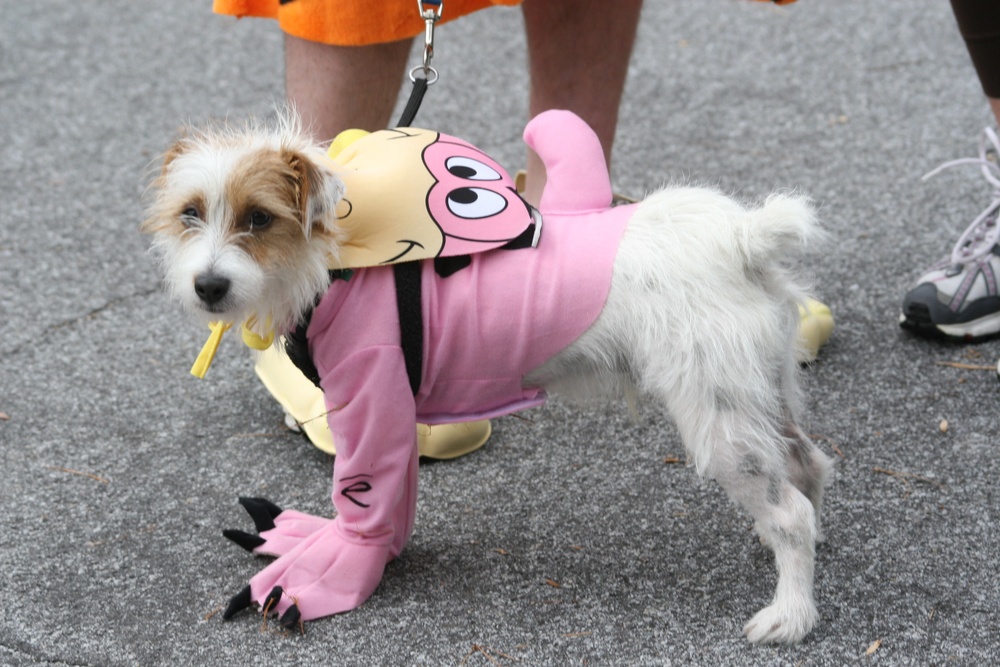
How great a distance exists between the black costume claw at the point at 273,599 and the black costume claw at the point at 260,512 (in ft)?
0.82

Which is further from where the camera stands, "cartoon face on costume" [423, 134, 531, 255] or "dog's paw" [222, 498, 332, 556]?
"dog's paw" [222, 498, 332, 556]

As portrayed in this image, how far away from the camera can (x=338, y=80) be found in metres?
2.68

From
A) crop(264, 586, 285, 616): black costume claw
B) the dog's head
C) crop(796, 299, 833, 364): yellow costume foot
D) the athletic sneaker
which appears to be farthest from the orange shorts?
the athletic sneaker

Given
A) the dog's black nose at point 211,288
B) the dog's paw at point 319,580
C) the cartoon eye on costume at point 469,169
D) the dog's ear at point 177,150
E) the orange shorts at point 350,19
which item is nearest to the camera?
the dog's black nose at point 211,288

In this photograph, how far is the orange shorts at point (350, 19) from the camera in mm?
2521

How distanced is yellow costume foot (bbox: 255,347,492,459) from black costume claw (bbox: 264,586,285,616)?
1.75ft

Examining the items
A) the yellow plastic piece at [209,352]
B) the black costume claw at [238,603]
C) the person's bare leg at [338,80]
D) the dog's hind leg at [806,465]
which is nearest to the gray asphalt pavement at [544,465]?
the black costume claw at [238,603]

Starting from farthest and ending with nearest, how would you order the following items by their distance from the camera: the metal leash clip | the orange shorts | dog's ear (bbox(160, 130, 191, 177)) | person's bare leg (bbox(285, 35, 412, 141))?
person's bare leg (bbox(285, 35, 412, 141)), the orange shorts, the metal leash clip, dog's ear (bbox(160, 130, 191, 177))

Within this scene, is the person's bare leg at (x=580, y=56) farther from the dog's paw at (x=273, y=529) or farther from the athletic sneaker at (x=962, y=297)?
the dog's paw at (x=273, y=529)

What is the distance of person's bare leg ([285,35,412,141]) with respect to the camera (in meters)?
2.65

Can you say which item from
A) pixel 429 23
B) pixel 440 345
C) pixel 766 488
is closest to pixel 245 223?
pixel 440 345

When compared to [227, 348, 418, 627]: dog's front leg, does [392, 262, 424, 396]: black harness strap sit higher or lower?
higher

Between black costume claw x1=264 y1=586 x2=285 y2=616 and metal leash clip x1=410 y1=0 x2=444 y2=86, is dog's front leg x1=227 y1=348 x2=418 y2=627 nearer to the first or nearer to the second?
black costume claw x1=264 y1=586 x2=285 y2=616

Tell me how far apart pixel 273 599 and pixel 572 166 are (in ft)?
3.55
